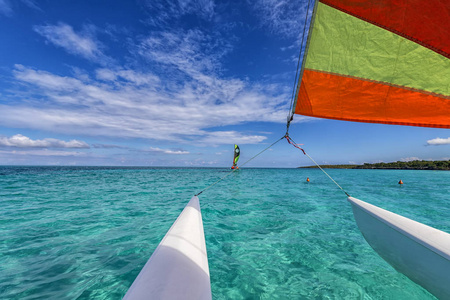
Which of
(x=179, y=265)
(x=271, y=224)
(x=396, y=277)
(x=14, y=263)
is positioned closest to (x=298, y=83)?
(x=179, y=265)

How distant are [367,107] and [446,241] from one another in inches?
108

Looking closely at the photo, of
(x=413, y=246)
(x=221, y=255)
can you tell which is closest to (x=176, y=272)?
(x=221, y=255)

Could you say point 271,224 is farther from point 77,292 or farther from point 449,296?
point 77,292

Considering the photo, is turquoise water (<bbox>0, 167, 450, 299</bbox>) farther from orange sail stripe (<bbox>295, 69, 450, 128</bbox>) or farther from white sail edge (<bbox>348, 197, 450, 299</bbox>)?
orange sail stripe (<bbox>295, 69, 450, 128</bbox>)

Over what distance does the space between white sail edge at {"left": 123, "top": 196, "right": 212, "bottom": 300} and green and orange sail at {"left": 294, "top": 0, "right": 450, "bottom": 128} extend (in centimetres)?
389

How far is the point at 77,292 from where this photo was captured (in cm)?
352

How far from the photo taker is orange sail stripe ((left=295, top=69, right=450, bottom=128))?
11.9ft

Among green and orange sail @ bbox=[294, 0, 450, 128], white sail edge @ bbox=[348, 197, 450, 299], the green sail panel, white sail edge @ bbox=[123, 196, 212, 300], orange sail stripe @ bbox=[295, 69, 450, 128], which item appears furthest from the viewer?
orange sail stripe @ bbox=[295, 69, 450, 128]

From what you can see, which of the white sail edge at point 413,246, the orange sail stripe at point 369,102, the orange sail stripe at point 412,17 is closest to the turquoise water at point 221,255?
the white sail edge at point 413,246

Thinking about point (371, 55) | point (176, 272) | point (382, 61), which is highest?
point (371, 55)

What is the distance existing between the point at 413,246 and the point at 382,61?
10.6 feet

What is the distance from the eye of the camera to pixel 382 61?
11.4 ft

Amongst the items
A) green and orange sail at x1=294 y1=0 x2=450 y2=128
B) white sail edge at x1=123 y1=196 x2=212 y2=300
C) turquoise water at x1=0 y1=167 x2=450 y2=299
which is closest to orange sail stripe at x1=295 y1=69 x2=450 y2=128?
green and orange sail at x1=294 y1=0 x2=450 y2=128

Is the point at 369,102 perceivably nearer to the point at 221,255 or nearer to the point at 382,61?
the point at 382,61
